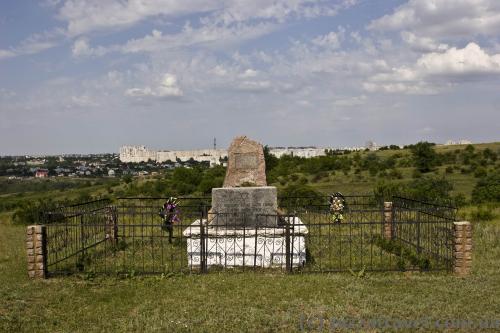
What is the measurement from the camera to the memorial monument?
9914 millimetres

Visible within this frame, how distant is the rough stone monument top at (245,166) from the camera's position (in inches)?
463

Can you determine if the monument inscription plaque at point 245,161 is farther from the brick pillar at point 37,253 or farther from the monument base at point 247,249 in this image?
the brick pillar at point 37,253

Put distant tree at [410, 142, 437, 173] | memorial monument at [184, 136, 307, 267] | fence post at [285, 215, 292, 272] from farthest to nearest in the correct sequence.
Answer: distant tree at [410, 142, 437, 173]
memorial monument at [184, 136, 307, 267]
fence post at [285, 215, 292, 272]

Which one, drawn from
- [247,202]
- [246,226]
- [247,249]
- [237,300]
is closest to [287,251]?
[247,249]

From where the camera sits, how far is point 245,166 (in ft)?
38.8

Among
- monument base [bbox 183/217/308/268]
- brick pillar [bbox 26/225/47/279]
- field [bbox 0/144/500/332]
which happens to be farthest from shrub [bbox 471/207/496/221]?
brick pillar [bbox 26/225/47/279]

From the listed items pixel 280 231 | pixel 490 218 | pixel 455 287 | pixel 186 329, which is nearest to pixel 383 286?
pixel 455 287

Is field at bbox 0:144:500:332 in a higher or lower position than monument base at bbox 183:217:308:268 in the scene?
lower

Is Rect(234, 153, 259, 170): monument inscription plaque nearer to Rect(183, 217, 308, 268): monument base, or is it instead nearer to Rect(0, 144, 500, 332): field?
Rect(183, 217, 308, 268): monument base

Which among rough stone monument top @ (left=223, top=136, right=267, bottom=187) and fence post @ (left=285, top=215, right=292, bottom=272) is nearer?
→ fence post @ (left=285, top=215, right=292, bottom=272)

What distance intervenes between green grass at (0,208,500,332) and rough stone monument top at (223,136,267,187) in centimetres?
276

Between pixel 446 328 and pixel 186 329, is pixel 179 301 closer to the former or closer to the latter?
pixel 186 329

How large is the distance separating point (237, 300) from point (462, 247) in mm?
4385

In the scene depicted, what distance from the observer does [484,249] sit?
1196 centimetres
